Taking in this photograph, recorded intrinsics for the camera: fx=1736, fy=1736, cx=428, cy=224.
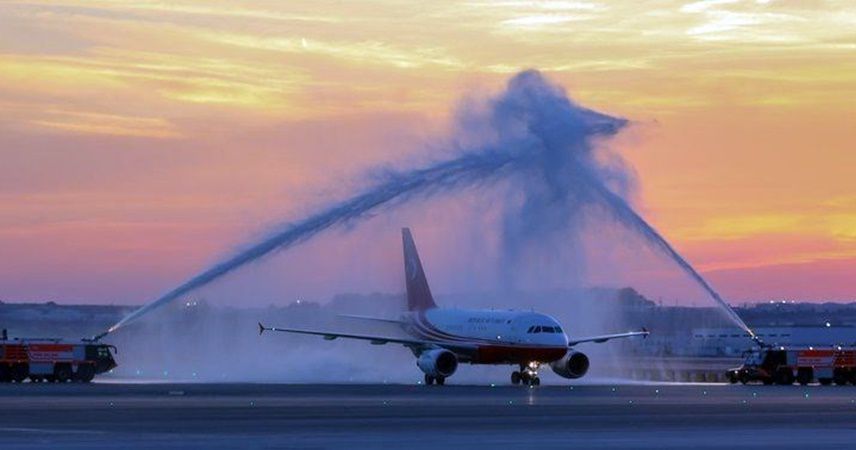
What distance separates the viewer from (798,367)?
8544cm

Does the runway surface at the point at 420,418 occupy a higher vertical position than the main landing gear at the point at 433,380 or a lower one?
lower

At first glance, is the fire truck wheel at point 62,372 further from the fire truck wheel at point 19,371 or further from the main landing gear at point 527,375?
the main landing gear at point 527,375

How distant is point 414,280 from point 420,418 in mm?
47282

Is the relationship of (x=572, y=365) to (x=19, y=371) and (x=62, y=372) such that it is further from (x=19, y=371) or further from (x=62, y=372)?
(x=19, y=371)

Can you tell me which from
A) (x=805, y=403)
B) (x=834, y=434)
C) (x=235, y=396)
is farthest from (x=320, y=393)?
(x=834, y=434)

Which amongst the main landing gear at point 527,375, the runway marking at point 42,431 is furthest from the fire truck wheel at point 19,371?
the runway marking at point 42,431

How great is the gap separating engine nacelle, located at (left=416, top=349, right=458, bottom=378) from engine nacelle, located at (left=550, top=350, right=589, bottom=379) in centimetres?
490

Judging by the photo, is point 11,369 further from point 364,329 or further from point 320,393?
point 364,329

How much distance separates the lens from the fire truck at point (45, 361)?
274 ft

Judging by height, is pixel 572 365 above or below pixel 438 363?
below

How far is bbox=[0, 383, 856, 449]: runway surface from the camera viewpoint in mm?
39219

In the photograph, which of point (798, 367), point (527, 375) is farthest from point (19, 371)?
point (798, 367)

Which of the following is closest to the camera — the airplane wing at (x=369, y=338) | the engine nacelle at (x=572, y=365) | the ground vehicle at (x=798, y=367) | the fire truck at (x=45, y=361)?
the fire truck at (x=45, y=361)

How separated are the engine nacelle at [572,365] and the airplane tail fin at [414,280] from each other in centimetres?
1209
